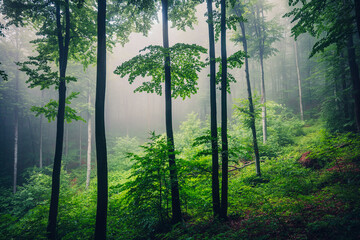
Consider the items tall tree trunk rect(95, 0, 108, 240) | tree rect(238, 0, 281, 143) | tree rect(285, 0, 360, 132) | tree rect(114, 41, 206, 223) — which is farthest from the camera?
tree rect(238, 0, 281, 143)

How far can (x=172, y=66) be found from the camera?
630 centimetres

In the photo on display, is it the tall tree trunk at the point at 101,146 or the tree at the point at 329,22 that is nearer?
the tree at the point at 329,22

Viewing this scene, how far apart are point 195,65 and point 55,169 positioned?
7997 millimetres

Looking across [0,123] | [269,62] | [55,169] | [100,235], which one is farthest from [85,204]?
[269,62]

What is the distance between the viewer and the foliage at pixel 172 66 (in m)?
5.66

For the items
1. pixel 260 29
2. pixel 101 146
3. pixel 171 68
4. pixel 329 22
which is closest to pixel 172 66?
pixel 171 68

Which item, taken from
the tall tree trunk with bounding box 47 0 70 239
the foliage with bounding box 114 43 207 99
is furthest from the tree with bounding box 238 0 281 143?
the tall tree trunk with bounding box 47 0 70 239

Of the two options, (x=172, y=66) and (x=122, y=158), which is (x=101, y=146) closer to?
(x=172, y=66)

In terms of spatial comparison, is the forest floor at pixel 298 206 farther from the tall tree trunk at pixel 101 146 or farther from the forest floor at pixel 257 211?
the tall tree trunk at pixel 101 146

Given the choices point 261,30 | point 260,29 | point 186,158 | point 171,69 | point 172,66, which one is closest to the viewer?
point 172,66

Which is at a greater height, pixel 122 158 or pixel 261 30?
pixel 261 30

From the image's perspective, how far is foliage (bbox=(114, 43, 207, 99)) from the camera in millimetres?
5656

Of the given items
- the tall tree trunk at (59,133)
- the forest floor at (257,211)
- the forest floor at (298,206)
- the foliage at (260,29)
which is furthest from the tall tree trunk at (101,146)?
the foliage at (260,29)

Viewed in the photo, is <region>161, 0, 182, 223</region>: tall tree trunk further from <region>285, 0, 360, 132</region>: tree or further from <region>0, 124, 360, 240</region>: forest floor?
<region>285, 0, 360, 132</region>: tree
